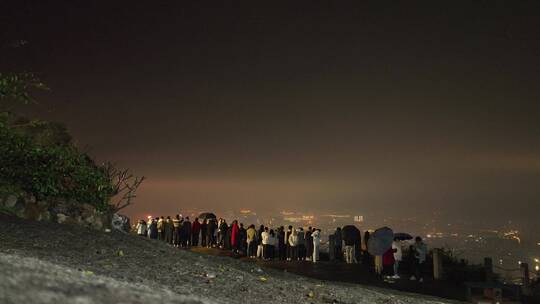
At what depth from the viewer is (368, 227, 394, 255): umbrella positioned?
19.0 m

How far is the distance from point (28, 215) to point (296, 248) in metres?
14.2

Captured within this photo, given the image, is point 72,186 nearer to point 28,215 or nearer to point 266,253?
point 28,215

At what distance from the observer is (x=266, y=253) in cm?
2564

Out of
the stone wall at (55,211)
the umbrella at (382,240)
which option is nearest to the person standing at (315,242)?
the umbrella at (382,240)

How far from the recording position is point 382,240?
747 inches

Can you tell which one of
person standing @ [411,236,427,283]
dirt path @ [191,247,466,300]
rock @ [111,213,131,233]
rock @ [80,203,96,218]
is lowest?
dirt path @ [191,247,466,300]

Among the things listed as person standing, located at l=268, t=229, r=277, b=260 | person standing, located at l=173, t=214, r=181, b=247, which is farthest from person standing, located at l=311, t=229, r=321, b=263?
person standing, located at l=173, t=214, r=181, b=247

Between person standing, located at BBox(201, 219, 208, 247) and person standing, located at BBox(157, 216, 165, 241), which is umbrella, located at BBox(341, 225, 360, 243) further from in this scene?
person standing, located at BBox(157, 216, 165, 241)

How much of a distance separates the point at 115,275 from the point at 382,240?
41.7 ft

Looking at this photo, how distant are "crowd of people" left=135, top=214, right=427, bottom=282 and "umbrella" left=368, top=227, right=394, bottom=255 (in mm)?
296

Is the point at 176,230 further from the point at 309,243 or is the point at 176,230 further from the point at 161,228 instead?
the point at 309,243

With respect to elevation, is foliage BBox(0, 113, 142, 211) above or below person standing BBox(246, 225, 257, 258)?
above

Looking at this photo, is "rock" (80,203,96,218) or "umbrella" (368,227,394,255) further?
"umbrella" (368,227,394,255)

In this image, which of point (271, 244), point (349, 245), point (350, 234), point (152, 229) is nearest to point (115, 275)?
point (350, 234)
